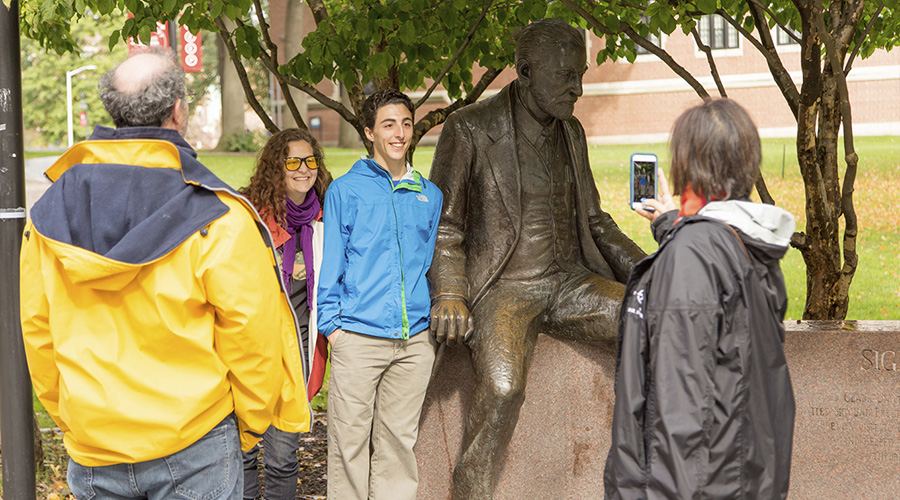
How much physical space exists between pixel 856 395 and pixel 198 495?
3368 mm

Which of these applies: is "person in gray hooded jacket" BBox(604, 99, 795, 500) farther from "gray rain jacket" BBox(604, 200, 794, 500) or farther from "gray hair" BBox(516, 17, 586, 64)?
"gray hair" BBox(516, 17, 586, 64)

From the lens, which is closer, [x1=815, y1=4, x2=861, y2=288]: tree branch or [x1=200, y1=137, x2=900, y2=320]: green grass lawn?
[x1=815, y1=4, x2=861, y2=288]: tree branch

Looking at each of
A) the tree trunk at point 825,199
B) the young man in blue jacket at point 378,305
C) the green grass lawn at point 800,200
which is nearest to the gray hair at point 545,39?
the young man in blue jacket at point 378,305

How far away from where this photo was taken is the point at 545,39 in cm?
430

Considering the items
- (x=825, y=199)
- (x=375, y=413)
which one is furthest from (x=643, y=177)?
(x=825, y=199)

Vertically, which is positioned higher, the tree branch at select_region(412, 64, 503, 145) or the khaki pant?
the tree branch at select_region(412, 64, 503, 145)

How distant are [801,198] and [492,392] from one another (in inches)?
625

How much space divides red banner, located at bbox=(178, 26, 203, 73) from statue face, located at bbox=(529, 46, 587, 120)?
14.9 meters

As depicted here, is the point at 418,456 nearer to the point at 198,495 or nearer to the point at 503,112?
the point at 503,112

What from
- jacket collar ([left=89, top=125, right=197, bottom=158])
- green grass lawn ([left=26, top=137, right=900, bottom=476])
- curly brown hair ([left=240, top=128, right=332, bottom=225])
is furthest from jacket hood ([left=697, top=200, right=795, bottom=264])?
green grass lawn ([left=26, top=137, right=900, bottom=476])

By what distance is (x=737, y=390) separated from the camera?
2.45 m

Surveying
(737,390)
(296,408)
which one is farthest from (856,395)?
(296,408)

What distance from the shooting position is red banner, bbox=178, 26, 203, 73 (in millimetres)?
18483

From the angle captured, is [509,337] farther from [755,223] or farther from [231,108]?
[231,108]
